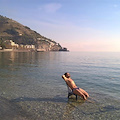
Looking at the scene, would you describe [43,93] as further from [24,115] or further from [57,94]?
[24,115]

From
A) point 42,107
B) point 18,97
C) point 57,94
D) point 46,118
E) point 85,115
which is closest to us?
point 46,118

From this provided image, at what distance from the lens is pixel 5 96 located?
36.6ft

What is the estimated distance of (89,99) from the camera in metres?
11.2

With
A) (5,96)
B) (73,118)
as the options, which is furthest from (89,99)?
(5,96)

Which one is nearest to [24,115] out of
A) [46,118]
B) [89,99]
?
[46,118]

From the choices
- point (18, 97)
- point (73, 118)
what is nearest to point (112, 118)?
point (73, 118)

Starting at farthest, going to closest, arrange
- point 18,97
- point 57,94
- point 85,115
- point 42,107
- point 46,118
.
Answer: point 57,94 < point 18,97 < point 42,107 < point 85,115 < point 46,118

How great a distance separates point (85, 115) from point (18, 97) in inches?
219

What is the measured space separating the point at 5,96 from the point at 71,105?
5.37 metres

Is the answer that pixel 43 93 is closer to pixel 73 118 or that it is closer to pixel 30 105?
pixel 30 105

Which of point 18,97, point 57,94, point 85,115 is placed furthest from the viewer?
A: point 57,94

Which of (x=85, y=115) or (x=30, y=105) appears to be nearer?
(x=85, y=115)

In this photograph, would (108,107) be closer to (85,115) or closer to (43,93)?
(85,115)

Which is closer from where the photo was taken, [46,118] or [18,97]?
[46,118]
